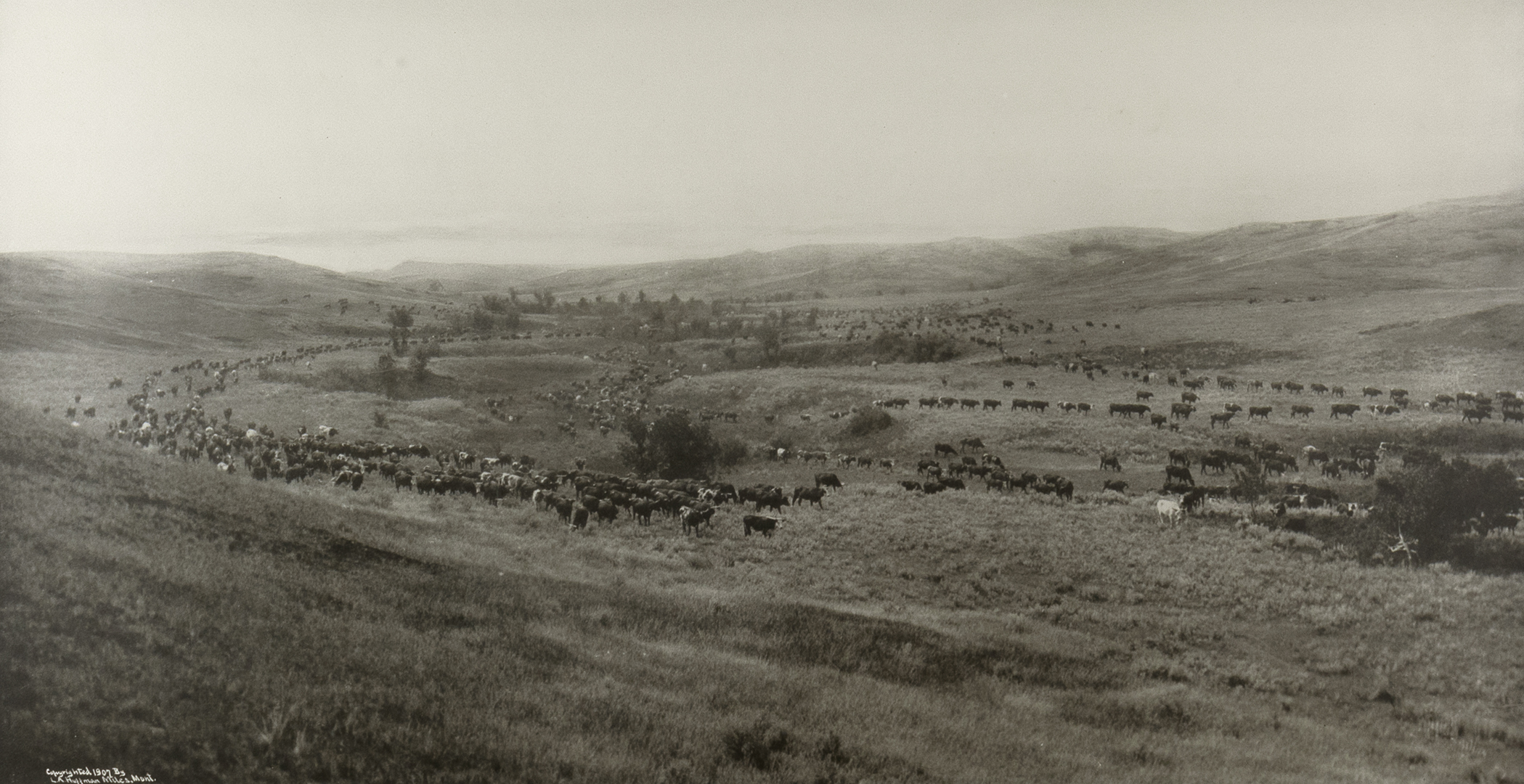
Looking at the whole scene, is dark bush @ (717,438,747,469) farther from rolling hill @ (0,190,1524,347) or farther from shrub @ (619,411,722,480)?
rolling hill @ (0,190,1524,347)

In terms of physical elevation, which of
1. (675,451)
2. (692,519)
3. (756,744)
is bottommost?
(675,451)

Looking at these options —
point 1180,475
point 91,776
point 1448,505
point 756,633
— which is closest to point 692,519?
point 756,633

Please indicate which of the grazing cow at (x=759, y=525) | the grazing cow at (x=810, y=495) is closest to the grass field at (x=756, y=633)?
the grazing cow at (x=759, y=525)

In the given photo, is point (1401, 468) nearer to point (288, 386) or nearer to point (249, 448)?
point (249, 448)

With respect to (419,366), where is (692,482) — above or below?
below

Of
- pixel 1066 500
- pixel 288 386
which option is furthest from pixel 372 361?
pixel 1066 500

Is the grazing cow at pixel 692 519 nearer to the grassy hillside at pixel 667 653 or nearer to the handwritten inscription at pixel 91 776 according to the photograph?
the grassy hillside at pixel 667 653

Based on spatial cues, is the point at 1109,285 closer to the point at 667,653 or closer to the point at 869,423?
the point at 869,423

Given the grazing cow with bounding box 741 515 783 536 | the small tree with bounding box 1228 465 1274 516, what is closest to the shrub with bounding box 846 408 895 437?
the small tree with bounding box 1228 465 1274 516
